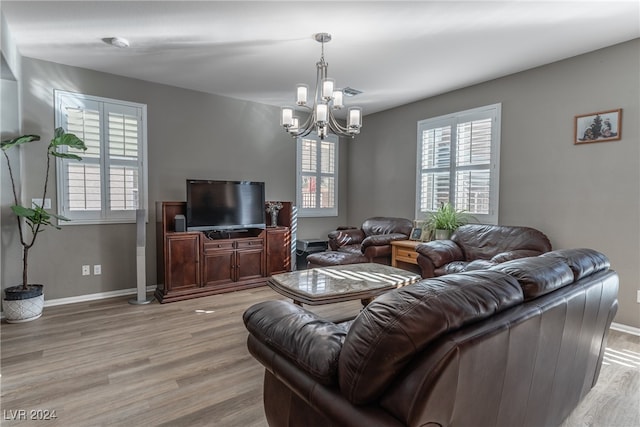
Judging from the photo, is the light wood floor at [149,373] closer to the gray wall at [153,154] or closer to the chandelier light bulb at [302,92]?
the gray wall at [153,154]

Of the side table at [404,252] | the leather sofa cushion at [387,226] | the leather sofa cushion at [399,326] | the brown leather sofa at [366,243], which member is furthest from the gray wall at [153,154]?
the leather sofa cushion at [399,326]

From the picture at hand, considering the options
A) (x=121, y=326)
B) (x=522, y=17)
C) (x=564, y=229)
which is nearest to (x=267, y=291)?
(x=121, y=326)

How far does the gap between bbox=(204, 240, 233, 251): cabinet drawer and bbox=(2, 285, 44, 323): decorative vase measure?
1.71 m

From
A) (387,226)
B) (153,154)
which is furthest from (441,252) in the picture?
(153,154)

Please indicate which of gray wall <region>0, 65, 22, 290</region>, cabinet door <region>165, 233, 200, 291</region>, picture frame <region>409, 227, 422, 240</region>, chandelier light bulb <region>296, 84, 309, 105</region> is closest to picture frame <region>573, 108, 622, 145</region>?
picture frame <region>409, 227, 422, 240</region>

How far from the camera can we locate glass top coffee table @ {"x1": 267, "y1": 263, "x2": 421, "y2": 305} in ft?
8.20

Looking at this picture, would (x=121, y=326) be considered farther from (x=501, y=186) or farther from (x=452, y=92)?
(x=452, y=92)

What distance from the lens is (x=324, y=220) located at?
20.2ft

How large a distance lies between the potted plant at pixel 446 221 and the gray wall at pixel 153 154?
230 centimetres

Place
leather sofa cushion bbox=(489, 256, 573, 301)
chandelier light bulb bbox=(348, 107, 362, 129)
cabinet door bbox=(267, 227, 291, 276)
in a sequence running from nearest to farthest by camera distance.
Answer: leather sofa cushion bbox=(489, 256, 573, 301)
chandelier light bulb bbox=(348, 107, 362, 129)
cabinet door bbox=(267, 227, 291, 276)

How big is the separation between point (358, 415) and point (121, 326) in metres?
3.01

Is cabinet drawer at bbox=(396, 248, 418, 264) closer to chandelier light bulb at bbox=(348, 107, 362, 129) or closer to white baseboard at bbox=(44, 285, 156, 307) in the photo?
chandelier light bulb at bbox=(348, 107, 362, 129)

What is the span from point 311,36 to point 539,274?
8.82 feet

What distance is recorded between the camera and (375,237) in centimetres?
454
